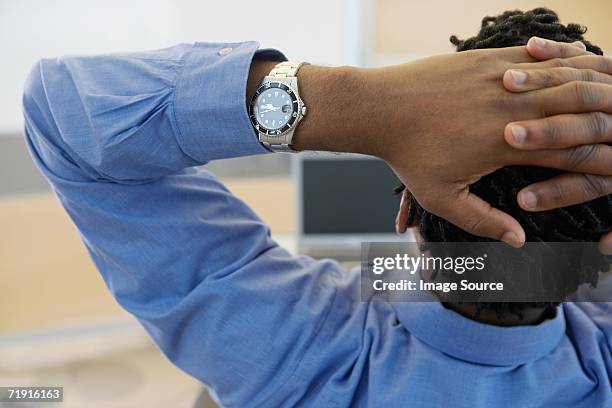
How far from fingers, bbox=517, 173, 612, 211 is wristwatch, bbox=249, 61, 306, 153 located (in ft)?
0.86

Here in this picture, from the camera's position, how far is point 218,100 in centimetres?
68

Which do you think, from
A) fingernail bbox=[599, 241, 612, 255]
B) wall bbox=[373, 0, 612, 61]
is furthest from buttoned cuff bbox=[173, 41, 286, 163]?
wall bbox=[373, 0, 612, 61]

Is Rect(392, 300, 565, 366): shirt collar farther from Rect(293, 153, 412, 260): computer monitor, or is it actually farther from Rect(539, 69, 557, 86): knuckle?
Rect(293, 153, 412, 260): computer monitor

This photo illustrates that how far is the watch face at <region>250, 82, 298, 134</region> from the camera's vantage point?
2.14ft

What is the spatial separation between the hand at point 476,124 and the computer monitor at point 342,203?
1.94 metres

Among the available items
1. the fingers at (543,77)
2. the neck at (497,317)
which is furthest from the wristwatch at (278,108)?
the neck at (497,317)

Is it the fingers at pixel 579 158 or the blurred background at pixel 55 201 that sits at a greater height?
the fingers at pixel 579 158

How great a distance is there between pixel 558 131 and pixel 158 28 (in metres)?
2.42

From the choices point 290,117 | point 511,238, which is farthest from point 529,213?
point 290,117

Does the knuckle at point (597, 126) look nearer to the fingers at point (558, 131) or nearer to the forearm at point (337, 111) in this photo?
the fingers at point (558, 131)

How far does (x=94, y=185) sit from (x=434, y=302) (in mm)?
485

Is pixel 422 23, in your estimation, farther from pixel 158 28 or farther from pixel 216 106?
pixel 216 106

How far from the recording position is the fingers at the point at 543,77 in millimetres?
571

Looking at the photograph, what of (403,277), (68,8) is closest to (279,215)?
(68,8)
